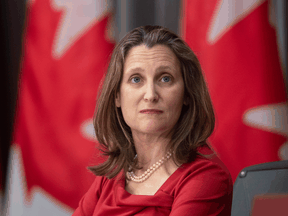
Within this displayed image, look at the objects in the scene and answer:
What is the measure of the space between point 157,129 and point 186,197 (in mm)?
190

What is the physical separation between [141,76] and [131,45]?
108mm

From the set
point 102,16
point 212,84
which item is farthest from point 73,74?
point 212,84

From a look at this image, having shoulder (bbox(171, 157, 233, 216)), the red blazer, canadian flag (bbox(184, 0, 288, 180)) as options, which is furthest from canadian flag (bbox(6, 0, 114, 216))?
shoulder (bbox(171, 157, 233, 216))

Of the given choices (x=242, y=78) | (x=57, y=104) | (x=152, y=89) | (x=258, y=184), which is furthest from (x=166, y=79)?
(x=57, y=104)

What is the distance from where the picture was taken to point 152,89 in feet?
2.76

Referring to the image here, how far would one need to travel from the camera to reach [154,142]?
936 millimetres

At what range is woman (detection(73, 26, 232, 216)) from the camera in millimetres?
812

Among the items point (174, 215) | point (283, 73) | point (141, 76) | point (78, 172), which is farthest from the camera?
point (78, 172)

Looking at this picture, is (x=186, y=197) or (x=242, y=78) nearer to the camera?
(x=186, y=197)

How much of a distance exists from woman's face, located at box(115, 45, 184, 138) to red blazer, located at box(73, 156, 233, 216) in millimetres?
139

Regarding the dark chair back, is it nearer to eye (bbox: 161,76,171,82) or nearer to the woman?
the woman

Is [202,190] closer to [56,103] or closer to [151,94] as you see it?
[151,94]

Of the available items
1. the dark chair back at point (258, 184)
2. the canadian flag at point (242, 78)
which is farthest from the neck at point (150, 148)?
the canadian flag at point (242, 78)

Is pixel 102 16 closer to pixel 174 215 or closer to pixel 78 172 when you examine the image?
pixel 78 172
